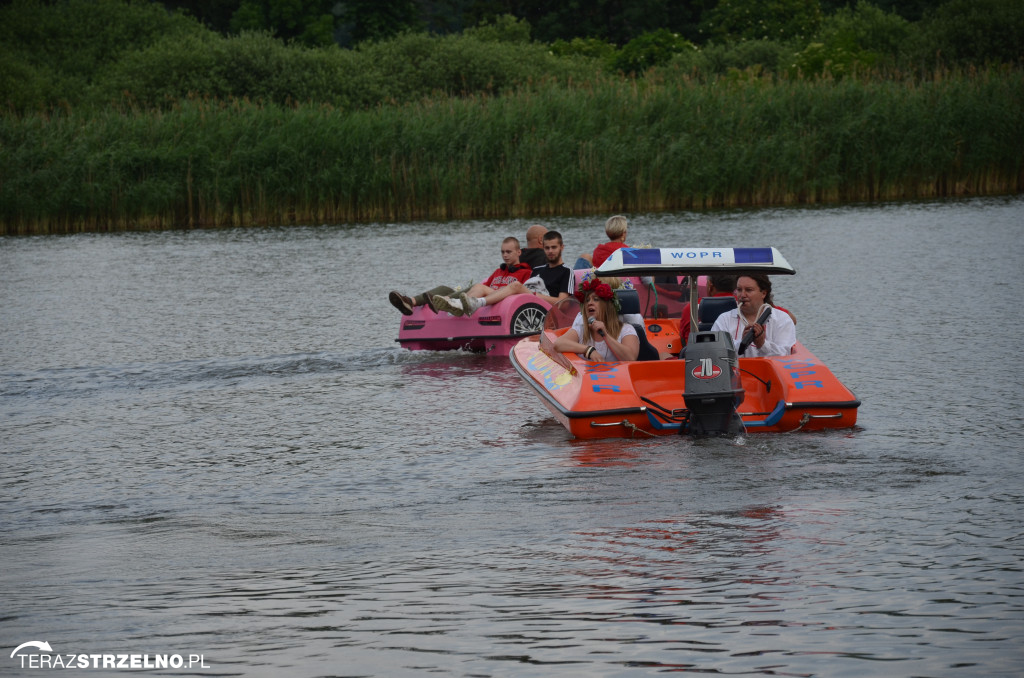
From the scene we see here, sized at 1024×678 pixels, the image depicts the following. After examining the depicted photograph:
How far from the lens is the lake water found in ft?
19.4

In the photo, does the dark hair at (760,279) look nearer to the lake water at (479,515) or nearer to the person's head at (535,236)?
the lake water at (479,515)

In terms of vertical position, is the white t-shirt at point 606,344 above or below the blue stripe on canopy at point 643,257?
below

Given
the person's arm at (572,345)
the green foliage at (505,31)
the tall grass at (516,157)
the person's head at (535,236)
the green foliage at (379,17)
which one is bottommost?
the person's arm at (572,345)

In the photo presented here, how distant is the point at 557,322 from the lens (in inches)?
478

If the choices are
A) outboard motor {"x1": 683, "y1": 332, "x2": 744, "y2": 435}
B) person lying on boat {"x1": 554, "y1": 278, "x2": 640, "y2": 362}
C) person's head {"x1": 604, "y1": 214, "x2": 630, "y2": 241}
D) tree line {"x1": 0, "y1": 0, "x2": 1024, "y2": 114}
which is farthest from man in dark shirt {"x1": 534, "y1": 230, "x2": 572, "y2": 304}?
tree line {"x1": 0, "y1": 0, "x2": 1024, "y2": 114}

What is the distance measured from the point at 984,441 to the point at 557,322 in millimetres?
3896

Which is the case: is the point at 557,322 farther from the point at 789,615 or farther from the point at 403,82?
the point at 403,82

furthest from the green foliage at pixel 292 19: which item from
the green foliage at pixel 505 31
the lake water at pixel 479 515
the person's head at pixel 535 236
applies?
the person's head at pixel 535 236

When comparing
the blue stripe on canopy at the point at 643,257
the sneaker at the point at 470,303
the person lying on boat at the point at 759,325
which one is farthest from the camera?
the sneaker at the point at 470,303

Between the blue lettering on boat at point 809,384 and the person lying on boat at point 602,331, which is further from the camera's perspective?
the person lying on boat at point 602,331

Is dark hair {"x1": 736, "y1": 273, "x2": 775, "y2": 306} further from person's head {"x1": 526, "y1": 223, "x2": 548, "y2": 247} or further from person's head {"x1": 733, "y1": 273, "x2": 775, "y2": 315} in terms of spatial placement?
person's head {"x1": 526, "y1": 223, "x2": 548, "y2": 247}

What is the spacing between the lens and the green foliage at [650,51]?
5553 cm

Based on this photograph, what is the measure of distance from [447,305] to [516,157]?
15.7 m

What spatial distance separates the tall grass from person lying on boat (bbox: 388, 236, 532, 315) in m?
14.5
